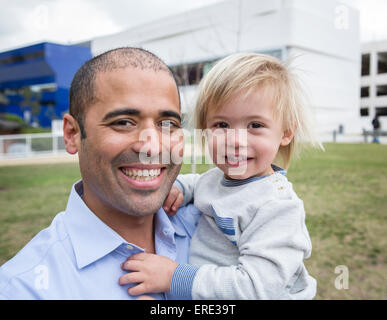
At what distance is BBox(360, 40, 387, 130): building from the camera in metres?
34.0

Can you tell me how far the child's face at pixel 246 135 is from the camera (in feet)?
5.11

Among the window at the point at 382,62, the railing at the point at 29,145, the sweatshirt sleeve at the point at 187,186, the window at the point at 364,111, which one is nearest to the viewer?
the sweatshirt sleeve at the point at 187,186

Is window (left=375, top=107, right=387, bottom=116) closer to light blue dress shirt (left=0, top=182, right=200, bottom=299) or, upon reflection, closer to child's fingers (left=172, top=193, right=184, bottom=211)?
child's fingers (left=172, top=193, right=184, bottom=211)

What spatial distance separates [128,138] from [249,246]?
0.61 metres

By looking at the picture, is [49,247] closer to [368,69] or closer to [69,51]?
[69,51]

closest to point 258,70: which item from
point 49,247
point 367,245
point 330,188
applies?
point 49,247

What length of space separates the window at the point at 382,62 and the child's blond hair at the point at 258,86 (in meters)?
37.7

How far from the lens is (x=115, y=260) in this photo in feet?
4.63

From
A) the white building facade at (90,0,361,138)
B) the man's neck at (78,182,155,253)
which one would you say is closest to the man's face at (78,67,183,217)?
the man's neck at (78,182,155,253)

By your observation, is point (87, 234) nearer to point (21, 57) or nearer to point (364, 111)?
point (21, 57)

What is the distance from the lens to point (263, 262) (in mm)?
1351

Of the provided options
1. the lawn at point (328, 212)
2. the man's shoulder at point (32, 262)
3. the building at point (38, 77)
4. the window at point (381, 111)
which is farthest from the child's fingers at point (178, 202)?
the window at point (381, 111)

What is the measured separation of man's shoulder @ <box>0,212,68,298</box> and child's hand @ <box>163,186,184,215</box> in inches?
20.6

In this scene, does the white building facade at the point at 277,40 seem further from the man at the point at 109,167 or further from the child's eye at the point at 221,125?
the man at the point at 109,167
